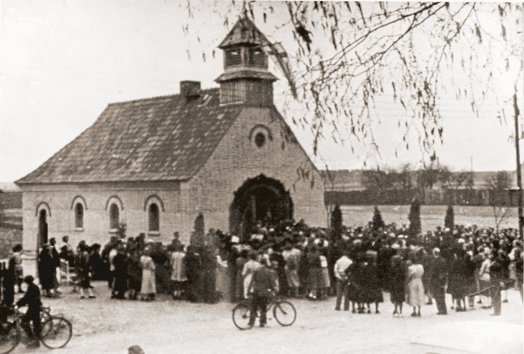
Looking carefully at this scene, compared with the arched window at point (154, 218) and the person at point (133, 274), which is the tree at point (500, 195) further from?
the person at point (133, 274)

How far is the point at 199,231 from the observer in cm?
777

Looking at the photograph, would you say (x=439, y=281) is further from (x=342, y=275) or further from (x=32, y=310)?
(x=32, y=310)

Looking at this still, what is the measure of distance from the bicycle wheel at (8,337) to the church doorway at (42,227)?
795 millimetres

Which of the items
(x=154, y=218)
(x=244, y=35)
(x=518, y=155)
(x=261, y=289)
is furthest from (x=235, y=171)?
(x=518, y=155)

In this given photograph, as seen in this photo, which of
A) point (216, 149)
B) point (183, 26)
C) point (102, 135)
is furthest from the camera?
point (216, 149)

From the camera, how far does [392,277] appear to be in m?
9.95

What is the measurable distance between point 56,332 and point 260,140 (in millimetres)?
2979

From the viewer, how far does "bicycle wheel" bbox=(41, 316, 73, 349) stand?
263 inches

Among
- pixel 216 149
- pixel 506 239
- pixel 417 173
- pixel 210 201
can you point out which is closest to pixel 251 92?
pixel 216 149

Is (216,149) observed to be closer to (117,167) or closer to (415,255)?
(117,167)

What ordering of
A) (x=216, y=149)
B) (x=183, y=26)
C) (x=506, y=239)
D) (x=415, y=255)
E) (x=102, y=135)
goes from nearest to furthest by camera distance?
(x=183, y=26)
(x=102, y=135)
(x=216, y=149)
(x=506, y=239)
(x=415, y=255)

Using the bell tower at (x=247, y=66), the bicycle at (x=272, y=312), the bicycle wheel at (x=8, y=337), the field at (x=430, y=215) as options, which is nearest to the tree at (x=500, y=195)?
the field at (x=430, y=215)

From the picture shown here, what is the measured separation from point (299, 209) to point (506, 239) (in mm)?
2565

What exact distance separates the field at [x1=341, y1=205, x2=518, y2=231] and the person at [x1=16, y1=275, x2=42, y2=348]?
152 inches
